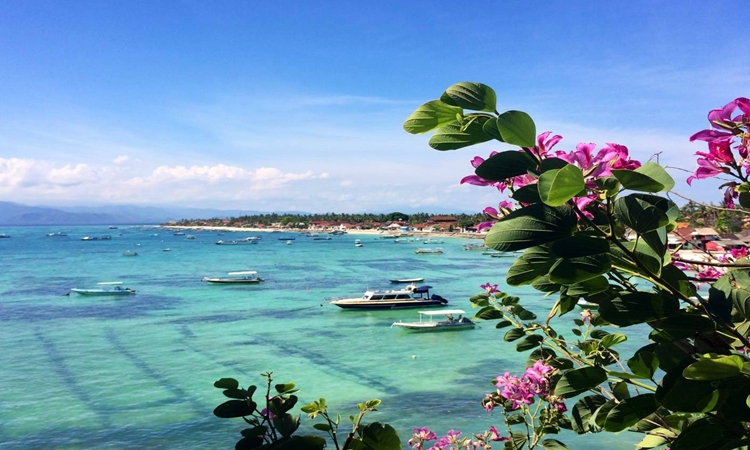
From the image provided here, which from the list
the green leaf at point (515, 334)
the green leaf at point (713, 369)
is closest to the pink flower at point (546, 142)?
the green leaf at point (713, 369)

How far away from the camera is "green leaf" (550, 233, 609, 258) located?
0.63 metres

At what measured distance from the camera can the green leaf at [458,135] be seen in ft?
2.41

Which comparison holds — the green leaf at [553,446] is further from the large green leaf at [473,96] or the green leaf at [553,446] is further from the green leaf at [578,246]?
the large green leaf at [473,96]

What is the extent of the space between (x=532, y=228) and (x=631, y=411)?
0.46 m

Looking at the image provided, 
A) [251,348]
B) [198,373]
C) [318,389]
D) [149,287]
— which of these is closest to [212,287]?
[149,287]

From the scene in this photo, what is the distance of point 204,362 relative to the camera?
15.0 m

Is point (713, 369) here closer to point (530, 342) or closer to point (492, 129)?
point (492, 129)

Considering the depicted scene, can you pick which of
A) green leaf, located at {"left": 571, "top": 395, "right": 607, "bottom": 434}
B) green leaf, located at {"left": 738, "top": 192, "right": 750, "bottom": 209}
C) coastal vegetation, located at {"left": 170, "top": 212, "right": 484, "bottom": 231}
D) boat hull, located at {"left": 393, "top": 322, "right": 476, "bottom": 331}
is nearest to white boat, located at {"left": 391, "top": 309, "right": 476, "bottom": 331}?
boat hull, located at {"left": 393, "top": 322, "right": 476, "bottom": 331}

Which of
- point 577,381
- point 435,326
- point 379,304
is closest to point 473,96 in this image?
point 577,381

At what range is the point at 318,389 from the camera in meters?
12.6

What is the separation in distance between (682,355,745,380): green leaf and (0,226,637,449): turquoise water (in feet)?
30.9

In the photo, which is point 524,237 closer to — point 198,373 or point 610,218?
point 610,218

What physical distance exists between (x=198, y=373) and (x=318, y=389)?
366 centimetres

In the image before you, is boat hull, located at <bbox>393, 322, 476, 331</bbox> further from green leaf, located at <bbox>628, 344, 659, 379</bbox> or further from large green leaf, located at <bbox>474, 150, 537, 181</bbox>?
large green leaf, located at <bbox>474, 150, 537, 181</bbox>
